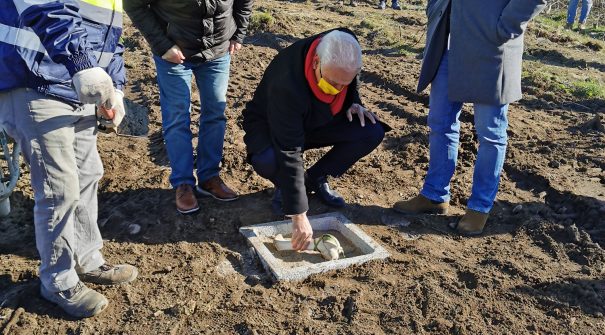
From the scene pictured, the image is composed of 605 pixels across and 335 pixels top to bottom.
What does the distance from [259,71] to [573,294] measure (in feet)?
15.1

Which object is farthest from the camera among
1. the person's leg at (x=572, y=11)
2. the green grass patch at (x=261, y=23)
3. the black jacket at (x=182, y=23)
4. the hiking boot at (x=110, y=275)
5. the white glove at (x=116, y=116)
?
the person's leg at (x=572, y=11)

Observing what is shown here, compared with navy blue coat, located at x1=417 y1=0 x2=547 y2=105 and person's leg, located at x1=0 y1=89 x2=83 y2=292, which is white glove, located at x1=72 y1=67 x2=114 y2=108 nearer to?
person's leg, located at x1=0 y1=89 x2=83 y2=292

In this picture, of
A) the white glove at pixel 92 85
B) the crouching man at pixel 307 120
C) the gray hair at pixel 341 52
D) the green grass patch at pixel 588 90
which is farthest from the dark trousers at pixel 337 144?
the green grass patch at pixel 588 90

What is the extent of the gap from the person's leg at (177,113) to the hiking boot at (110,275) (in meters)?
0.90

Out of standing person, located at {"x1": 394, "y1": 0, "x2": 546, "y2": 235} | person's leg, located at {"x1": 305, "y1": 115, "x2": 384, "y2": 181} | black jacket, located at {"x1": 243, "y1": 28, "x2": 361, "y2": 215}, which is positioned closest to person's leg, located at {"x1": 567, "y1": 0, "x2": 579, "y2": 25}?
standing person, located at {"x1": 394, "y1": 0, "x2": 546, "y2": 235}

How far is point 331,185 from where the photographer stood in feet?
15.2

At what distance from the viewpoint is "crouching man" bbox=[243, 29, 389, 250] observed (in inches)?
124

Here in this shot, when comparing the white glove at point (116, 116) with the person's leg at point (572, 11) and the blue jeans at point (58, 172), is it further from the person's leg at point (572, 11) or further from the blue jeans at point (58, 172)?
the person's leg at point (572, 11)

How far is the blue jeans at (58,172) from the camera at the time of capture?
9.01ft

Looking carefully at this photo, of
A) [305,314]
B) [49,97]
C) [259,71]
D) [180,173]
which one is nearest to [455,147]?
[305,314]

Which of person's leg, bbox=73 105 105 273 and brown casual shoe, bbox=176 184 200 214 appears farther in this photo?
brown casual shoe, bbox=176 184 200 214

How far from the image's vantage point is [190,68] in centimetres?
398

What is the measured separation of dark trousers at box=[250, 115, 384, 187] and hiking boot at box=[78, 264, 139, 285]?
1057 millimetres

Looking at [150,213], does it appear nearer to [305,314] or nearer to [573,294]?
[305,314]
